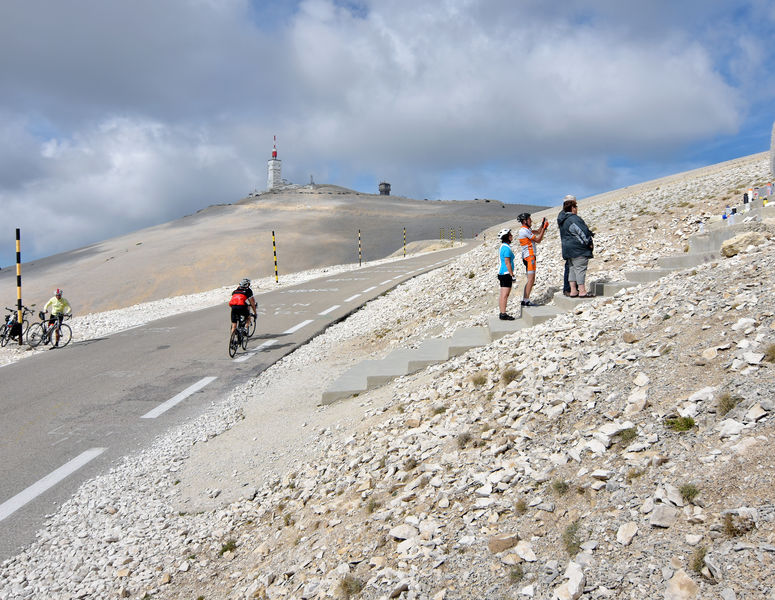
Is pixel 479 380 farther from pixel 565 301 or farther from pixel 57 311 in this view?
pixel 57 311

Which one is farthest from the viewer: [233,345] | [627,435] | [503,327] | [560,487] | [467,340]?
[233,345]

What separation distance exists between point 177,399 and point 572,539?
7.53 meters

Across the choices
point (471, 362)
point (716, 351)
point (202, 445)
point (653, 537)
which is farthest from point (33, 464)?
point (716, 351)

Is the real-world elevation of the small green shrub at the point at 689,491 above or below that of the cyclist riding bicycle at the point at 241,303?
below

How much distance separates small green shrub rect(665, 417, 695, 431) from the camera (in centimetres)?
396

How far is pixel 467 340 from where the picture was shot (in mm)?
8781

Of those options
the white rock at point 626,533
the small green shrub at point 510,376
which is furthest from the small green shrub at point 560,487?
the small green shrub at point 510,376

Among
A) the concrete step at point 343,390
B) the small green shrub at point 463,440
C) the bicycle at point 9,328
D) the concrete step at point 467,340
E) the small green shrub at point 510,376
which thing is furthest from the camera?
the bicycle at point 9,328

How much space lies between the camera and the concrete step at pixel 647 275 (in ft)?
29.2

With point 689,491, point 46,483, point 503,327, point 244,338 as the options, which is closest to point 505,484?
point 689,491

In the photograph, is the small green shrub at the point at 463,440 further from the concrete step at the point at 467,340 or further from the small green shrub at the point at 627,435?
the concrete step at the point at 467,340

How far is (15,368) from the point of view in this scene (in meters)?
12.2

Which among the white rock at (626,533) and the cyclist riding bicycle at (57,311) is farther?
the cyclist riding bicycle at (57,311)

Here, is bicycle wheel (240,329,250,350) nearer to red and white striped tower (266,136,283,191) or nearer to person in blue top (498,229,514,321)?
person in blue top (498,229,514,321)
